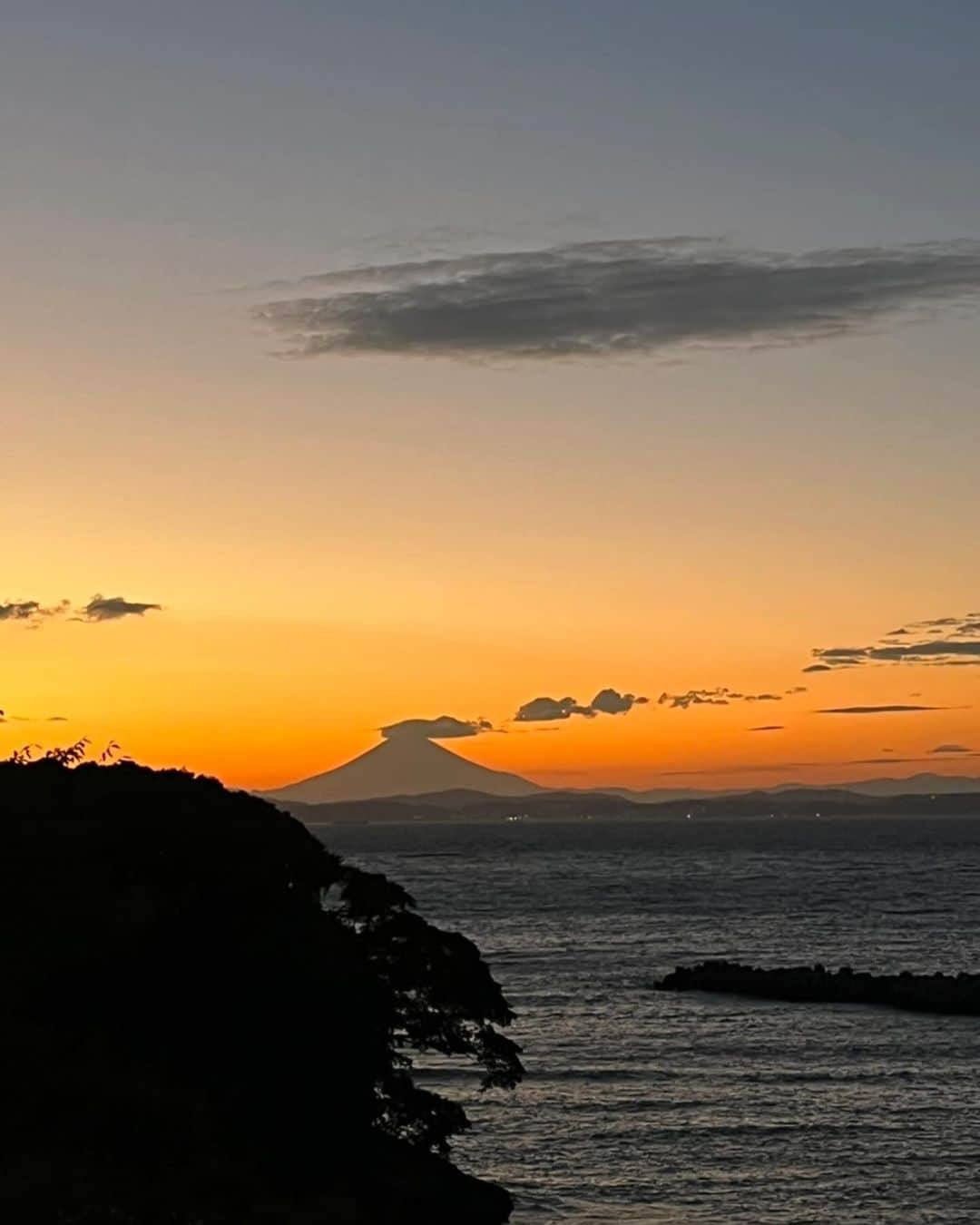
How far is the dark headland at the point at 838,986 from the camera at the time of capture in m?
75.2

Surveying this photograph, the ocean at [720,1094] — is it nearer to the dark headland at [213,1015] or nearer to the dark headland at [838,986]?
the dark headland at [838,986]

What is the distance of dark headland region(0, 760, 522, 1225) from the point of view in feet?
115

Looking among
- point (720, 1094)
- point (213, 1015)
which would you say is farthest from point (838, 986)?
point (213, 1015)

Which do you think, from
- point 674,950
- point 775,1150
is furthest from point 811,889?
point 775,1150

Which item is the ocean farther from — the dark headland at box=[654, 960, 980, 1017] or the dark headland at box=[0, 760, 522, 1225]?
the dark headland at box=[0, 760, 522, 1225]

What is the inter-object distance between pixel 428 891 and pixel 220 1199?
128 meters

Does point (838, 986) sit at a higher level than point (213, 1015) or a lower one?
lower

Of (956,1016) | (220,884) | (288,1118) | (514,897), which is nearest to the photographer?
(288,1118)

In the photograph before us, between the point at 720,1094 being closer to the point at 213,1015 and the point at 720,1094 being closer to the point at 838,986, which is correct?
the point at 213,1015

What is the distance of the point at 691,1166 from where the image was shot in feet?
145

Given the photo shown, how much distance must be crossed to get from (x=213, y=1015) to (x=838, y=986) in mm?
45605

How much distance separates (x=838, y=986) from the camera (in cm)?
7944

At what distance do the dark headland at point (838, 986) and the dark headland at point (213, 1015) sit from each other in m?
36.7

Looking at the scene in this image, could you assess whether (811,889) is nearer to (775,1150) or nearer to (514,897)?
(514,897)
